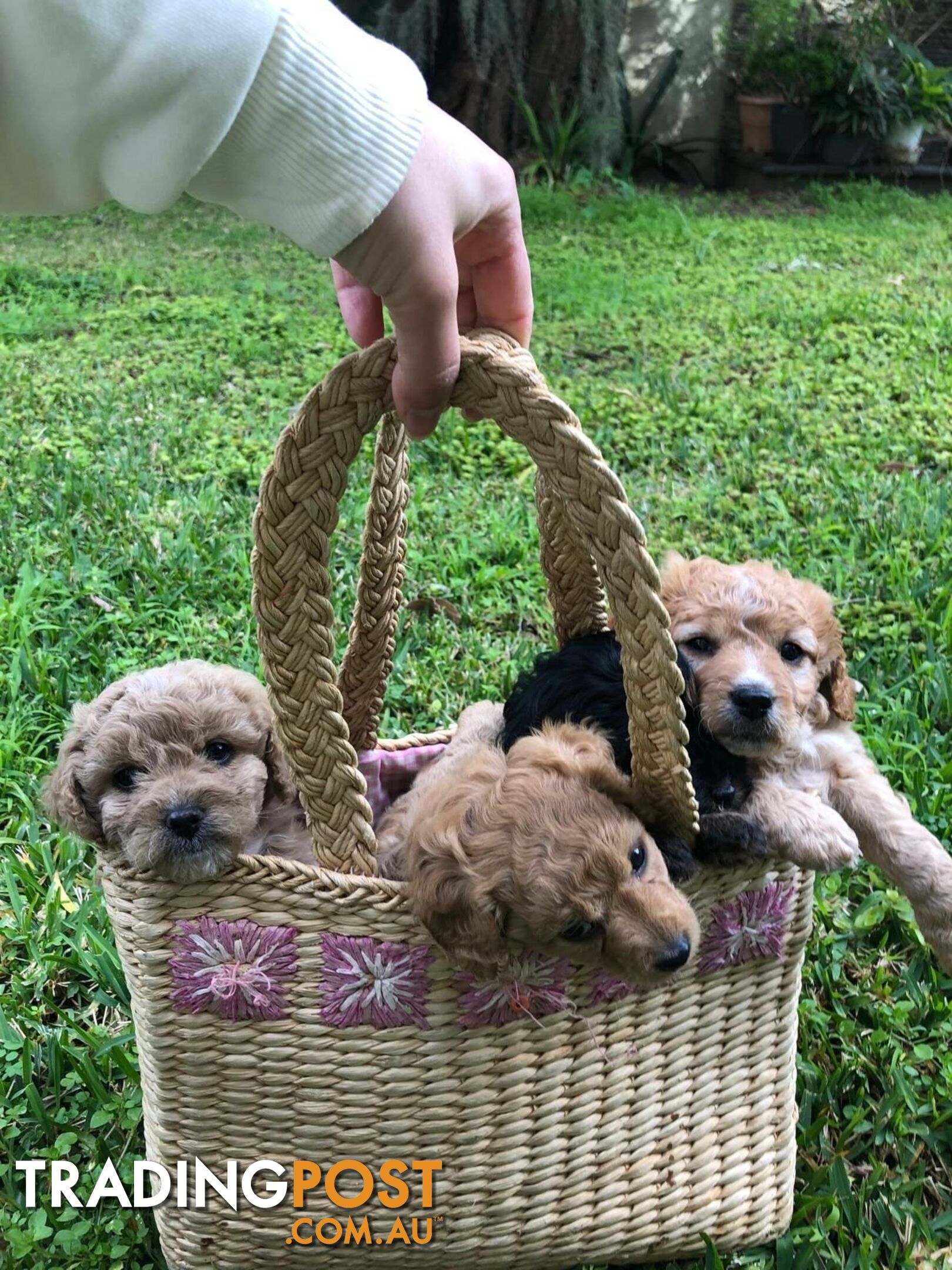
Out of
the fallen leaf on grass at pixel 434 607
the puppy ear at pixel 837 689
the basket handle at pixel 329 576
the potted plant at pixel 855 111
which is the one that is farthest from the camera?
the potted plant at pixel 855 111

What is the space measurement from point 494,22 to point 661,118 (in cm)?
234

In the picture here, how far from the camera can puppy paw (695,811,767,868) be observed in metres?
1.93

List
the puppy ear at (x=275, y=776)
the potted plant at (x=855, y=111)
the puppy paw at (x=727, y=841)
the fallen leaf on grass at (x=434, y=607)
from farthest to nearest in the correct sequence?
the potted plant at (x=855, y=111) → the fallen leaf on grass at (x=434, y=607) → the puppy ear at (x=275, y=776) → the puppy paw at (x=727, y=841)

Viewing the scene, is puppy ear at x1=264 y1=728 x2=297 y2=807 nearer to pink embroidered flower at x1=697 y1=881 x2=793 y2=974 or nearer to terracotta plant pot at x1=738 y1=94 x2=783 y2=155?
pink embroidered flower at x1=697 y1=881 x2=793 y2=974

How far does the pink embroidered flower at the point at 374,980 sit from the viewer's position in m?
1.81

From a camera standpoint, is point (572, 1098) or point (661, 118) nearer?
point (572, 1098)

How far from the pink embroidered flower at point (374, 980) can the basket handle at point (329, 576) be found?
0.13m

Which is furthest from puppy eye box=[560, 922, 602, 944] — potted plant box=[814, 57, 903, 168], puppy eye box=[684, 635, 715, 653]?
potted plant box=[814, 57, 903, 168]

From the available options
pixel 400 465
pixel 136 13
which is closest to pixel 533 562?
pixel 400 465

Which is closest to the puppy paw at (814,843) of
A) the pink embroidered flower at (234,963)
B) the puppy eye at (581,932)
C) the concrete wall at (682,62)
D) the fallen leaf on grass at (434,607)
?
the puppy eye at (581,932)

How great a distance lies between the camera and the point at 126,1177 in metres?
2.25

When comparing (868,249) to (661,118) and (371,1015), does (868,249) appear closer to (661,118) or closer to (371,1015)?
(661,118)

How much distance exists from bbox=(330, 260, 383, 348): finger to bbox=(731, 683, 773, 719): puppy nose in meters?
0.99

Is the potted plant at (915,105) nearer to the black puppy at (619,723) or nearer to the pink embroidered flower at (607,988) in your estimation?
the black puppy at (619,723)
